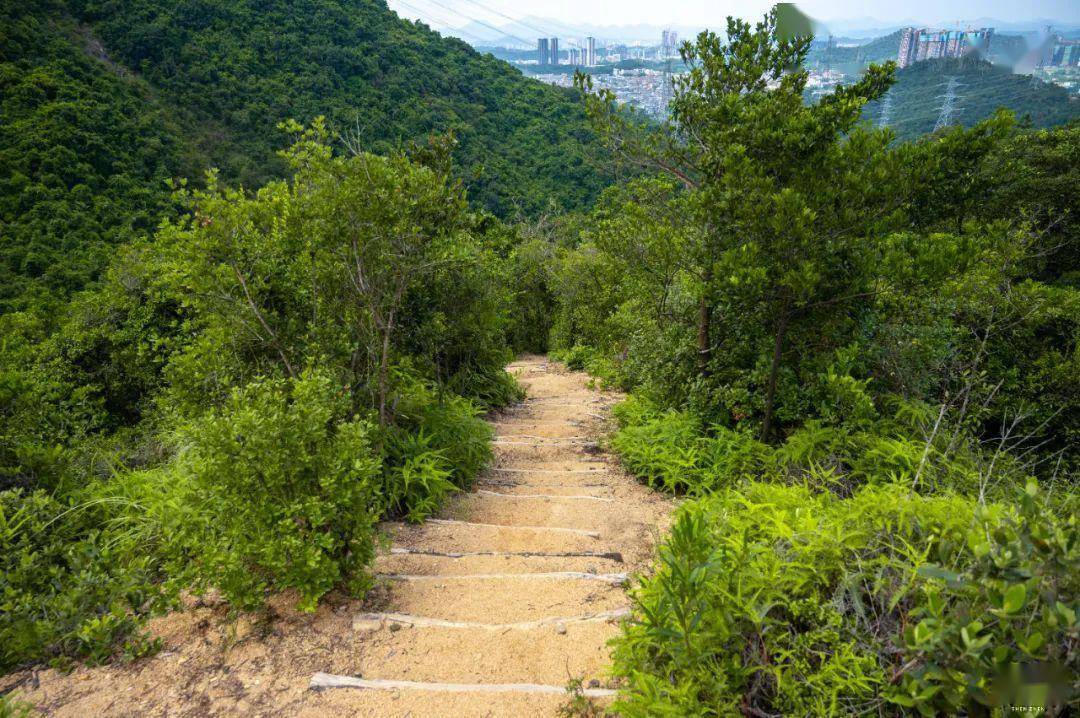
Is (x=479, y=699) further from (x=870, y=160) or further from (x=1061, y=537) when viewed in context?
(x=870, y=160)

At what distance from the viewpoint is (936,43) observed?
55.0m

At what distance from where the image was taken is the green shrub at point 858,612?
1819 millimetres

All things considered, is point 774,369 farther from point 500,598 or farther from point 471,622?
point 471,622

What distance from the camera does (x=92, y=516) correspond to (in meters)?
4.28

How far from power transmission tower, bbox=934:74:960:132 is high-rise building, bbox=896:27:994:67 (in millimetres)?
2487

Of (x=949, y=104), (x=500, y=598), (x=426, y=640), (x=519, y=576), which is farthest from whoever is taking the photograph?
(x=949, y=104)

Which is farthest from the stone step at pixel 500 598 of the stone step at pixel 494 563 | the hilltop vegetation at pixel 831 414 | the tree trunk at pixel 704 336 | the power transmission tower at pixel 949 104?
the power transmission tower at pixel 949 104

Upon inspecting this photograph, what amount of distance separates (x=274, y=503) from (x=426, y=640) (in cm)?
130

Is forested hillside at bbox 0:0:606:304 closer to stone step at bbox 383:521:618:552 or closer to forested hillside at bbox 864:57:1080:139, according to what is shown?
stone step at bbox 383:521:618:552

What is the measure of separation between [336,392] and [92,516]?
81.2 inches

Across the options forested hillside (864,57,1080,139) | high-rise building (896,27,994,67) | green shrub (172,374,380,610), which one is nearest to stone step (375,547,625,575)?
green shrub (172,374,380,610)

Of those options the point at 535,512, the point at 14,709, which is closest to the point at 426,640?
the point at 14,709

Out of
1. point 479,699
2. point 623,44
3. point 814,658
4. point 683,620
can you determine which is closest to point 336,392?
point 479,699

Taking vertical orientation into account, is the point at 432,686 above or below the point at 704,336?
below
